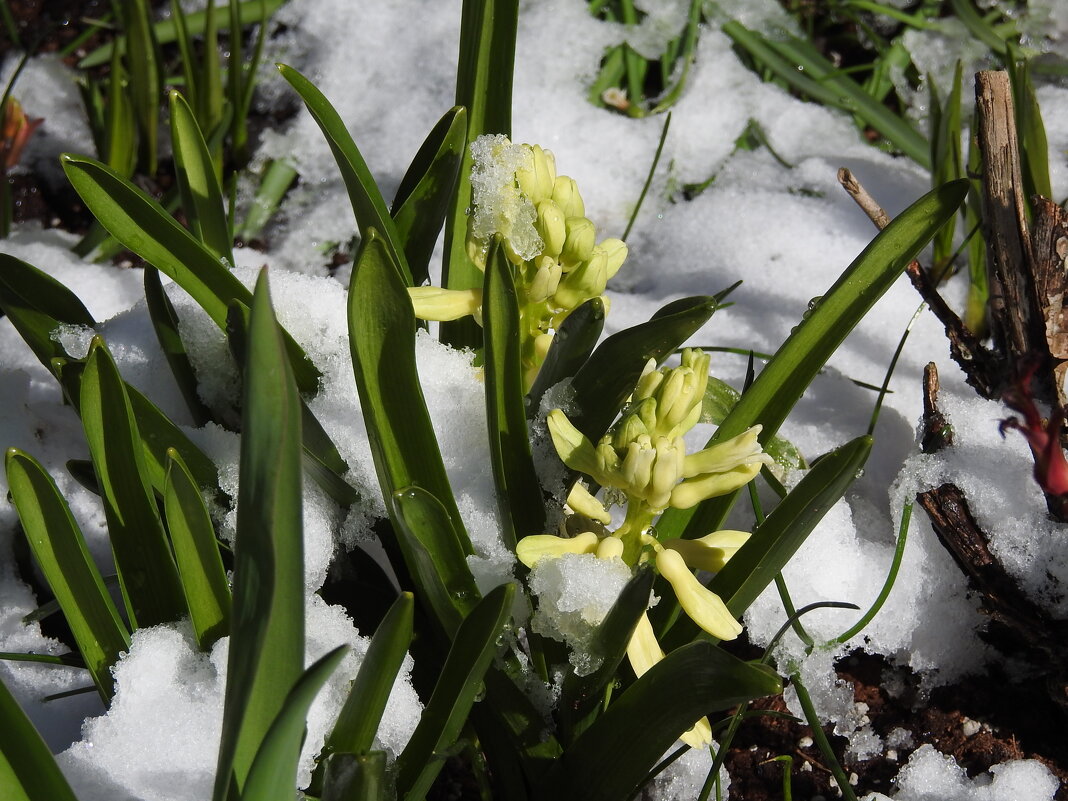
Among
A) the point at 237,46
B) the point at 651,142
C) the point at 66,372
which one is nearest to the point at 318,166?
the point at 237,46

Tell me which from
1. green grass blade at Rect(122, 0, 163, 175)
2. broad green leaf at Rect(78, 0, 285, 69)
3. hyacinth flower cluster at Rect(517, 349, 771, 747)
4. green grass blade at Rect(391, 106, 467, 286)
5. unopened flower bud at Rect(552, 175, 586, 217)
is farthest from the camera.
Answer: broad green leaf at Rect(78, 0, 285, 69)

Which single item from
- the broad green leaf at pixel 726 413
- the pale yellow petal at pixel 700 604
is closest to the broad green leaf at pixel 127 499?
the pale yellow petal at pixel 700 604

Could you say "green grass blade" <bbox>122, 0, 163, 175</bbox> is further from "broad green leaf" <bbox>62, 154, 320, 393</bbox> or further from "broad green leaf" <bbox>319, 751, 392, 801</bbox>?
"broad green leaf" <bbox>319, 751, 392, 801</bbox>

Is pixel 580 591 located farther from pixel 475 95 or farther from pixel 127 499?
pixel 475 95

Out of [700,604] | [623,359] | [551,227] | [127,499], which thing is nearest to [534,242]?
[551,227]

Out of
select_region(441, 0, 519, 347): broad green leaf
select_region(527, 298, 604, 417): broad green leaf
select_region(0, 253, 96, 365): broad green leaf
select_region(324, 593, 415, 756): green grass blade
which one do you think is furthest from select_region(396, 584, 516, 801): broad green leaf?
select_region(0, 253, 96, 365): broad green leaf
